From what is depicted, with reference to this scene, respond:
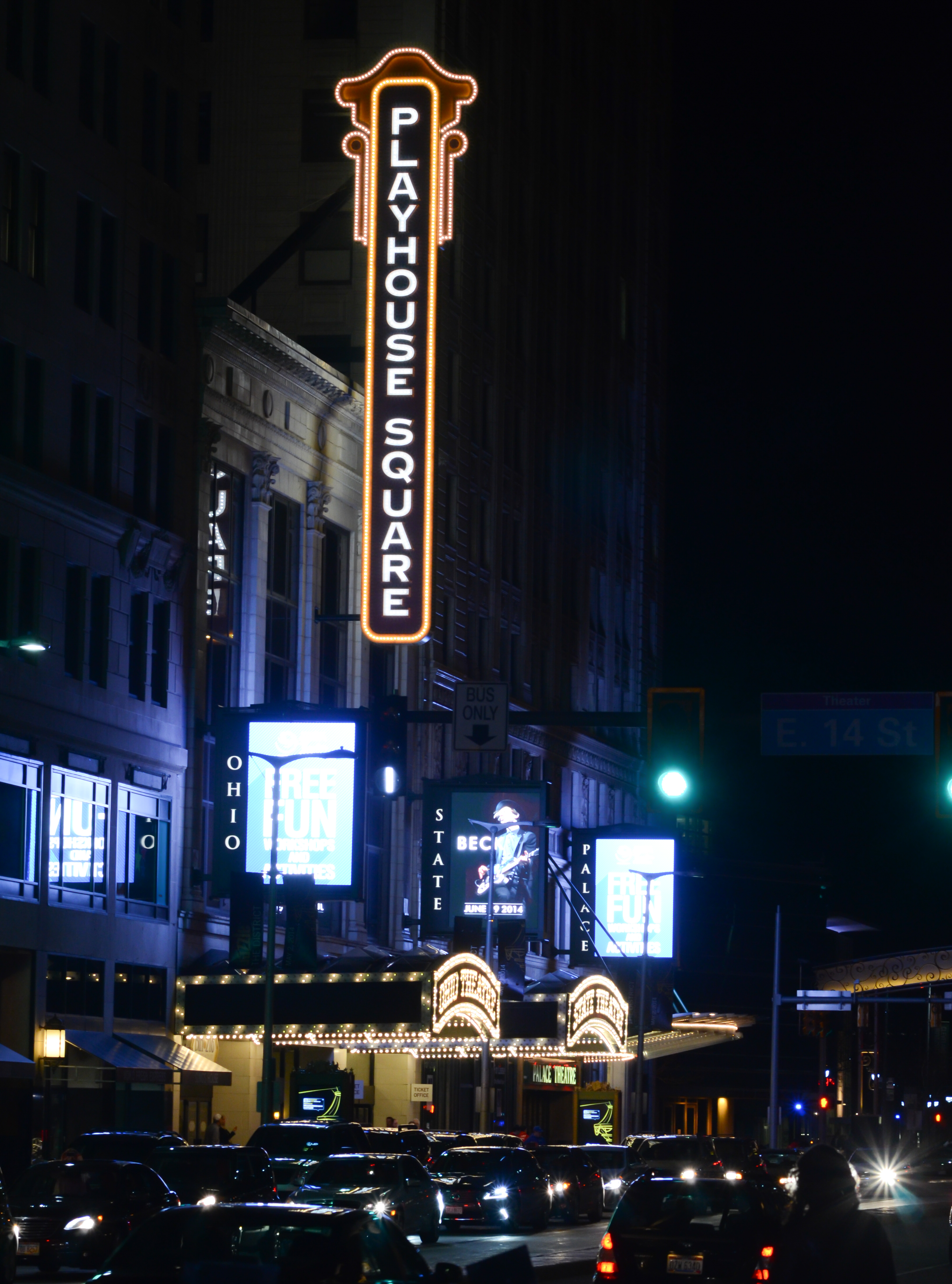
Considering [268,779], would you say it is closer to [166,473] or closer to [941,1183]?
[166,473]

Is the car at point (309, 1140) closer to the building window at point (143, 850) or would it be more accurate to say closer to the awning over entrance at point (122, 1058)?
the awning over entrance at point (122, 1058)

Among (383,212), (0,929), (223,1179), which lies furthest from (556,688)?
(223,1179)

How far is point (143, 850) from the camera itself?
5184cm

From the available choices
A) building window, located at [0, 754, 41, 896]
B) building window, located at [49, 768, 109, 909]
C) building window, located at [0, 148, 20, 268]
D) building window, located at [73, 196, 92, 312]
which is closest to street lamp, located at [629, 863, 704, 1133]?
building window, located at [49, 768, 109, 909]

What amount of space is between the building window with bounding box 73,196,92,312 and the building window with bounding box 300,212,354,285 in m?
21.2

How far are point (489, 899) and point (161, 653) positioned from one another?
14.9 m

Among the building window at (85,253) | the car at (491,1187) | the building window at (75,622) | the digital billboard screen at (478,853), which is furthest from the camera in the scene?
the digital billboard screen at (478,853)

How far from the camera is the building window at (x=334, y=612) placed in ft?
210

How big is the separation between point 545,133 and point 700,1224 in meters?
74.3

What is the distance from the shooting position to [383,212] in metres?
55.8

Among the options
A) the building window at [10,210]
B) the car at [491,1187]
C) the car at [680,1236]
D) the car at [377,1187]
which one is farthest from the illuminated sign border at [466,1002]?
the car at [680,1236]

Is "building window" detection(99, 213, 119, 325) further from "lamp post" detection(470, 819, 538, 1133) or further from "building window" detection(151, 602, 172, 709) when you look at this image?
"lamp post" detection(470, 819, 538, 1133)

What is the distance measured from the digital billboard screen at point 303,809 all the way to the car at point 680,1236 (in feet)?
102

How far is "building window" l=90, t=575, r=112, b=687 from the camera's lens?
1950 inches
